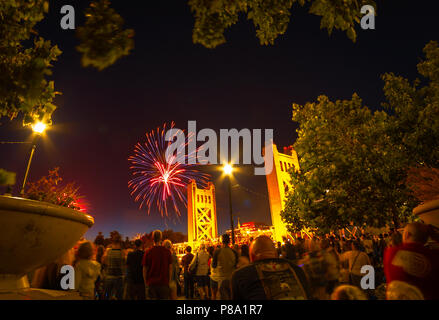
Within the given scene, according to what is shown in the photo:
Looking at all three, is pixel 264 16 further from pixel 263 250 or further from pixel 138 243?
pixel 138 243

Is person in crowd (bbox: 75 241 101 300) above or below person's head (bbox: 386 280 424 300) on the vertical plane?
above

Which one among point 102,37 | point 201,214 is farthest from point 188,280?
point 201,214

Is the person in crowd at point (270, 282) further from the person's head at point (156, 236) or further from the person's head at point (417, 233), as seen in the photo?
the person's head at point (156, 236)

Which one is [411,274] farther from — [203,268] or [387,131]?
[387,131]

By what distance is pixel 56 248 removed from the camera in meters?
3.77

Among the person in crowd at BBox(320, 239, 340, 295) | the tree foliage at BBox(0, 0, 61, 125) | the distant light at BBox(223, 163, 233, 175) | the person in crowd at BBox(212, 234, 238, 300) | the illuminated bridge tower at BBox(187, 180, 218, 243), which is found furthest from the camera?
the illuminated bridge tower at BBox(187, 180, 218, 243)

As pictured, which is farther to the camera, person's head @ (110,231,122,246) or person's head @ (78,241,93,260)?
person's head @ (110,231,122,246)

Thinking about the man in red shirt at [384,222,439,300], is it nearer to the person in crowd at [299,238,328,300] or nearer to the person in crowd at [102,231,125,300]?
the person in crowd at [299,238,328,300]

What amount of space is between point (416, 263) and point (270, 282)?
164 cm

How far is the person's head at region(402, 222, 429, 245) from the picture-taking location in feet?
9.48

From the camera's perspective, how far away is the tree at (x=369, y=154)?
34.3 ft

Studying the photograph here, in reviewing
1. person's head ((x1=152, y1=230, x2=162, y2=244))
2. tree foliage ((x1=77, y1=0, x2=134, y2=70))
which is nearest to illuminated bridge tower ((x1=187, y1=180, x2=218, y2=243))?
person's head ((x1=152, y1=230, x2=162, y2=244))

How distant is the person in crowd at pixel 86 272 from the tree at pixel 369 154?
32.0ft

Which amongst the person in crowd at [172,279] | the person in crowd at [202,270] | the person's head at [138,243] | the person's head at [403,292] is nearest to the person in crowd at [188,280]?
the person in crowd at [202,270]
